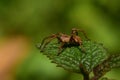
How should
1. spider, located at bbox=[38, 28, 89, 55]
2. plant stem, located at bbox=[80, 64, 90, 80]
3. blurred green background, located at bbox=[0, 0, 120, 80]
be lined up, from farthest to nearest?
1. blurred green background, located at bbox=[0, 0, 120, 80]
2. spider, located at bbox=[38, 28, 89, 55]
3. plant stem, located at bbox=[80, 64, 90, 80]

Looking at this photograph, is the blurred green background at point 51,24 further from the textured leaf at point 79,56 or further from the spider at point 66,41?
the textured leaf at point 79,56

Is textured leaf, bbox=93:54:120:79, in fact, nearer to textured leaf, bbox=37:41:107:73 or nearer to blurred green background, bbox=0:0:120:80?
textured leaf, bbox=37:41:107:73

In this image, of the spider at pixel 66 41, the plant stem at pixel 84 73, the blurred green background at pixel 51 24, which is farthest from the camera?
the blurred green background at pixel 51 24

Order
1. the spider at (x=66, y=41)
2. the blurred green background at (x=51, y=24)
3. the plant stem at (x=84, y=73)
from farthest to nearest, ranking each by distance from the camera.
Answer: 1. the blurred green background at (x=51, y=24)
2. the spider at (x=66, y=41)
3. the plant stem at (x=84, y=73)

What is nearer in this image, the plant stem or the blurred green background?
the plant stem

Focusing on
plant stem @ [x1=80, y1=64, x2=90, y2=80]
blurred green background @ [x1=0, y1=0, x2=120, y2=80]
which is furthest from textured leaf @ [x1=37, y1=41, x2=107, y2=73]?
blurred green background @ [x1=0, y1=0, x2=120, y2=80]

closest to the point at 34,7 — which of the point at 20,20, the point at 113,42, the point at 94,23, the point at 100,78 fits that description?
the point at 20,20

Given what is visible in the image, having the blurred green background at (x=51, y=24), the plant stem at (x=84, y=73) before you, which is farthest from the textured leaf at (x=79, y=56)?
the blurred green background at (x=51, y=24)

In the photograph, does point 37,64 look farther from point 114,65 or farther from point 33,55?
point 114,65
